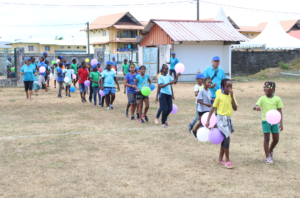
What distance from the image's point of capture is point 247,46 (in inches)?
1230

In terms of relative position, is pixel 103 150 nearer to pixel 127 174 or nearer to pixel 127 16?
pixel 127 174

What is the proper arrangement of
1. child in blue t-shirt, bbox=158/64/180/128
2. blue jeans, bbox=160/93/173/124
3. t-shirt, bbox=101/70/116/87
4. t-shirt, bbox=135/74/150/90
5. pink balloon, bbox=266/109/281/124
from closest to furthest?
pink balloon, bbox=266/109/281/124 → child in blue t-shirt, bbox=158/64/180/128 → blue jeans, bbox=160/93/173/124 → t-shirt, bbox=135/74/150/90 → t-shirt, bbox=101/70/116/87

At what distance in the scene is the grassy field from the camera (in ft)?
15.0

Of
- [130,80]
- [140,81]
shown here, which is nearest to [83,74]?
[130,80]

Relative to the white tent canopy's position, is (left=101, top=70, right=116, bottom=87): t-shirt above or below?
below

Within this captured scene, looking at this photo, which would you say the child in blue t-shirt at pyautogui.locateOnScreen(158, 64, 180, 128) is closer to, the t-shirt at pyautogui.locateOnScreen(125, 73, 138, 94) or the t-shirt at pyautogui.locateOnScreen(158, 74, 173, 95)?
the t-shirt at pyautogui.locateOnScreen(158, 74, 173, 95)

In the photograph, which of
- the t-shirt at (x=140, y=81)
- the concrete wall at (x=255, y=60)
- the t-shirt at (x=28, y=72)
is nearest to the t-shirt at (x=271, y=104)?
the t-shirt at (x=140, y=81)

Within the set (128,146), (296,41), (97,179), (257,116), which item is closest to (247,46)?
(296,41)

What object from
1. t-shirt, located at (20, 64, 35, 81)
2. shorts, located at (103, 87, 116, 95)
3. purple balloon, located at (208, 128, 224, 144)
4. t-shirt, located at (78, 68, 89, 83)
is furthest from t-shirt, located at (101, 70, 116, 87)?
purple balloon, located at (208, 128, 224, 144)

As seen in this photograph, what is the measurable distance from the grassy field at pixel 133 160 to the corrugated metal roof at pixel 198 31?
13.6 m

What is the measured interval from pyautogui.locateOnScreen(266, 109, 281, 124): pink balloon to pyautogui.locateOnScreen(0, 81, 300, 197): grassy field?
0.79 metres

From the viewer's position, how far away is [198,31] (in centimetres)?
2389

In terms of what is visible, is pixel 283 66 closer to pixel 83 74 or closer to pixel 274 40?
pixel 274 40

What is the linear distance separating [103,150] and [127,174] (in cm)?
151
